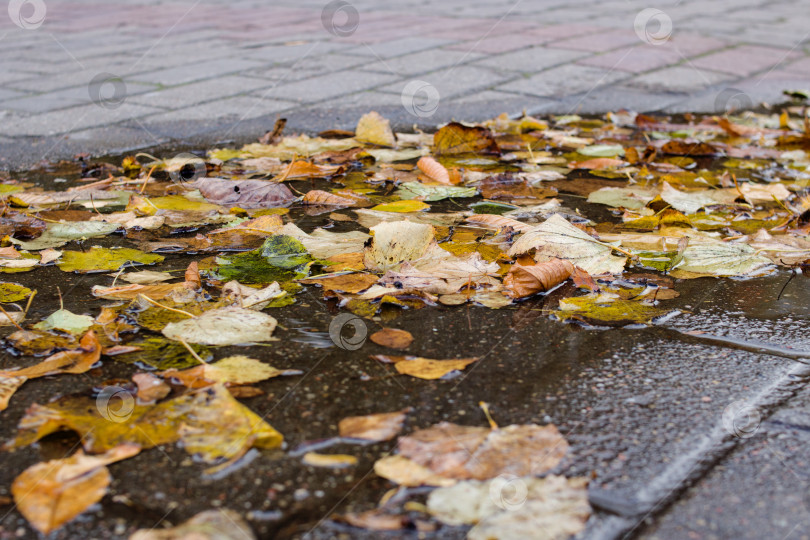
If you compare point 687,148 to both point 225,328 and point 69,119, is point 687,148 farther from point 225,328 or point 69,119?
point 69,119

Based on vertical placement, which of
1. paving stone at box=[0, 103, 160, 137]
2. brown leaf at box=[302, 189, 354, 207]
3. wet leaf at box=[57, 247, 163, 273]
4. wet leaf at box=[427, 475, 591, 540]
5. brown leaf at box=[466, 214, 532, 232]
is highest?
paving stone at box=[0, 103, 160, 137]

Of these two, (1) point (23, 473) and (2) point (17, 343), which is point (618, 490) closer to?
(1) point (23, 473)

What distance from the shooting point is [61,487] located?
0.86 meters

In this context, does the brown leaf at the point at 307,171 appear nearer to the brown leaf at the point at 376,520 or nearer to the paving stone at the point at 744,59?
the brown leaf at the point at 376,520

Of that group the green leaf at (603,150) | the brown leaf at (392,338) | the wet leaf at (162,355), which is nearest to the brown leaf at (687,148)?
the green leaf at (603,150)

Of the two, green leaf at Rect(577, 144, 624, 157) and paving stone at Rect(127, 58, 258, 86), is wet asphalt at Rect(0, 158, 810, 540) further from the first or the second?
paving stone at Rect(127, 58, 258, 86)

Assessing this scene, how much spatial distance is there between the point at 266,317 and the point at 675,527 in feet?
2.41

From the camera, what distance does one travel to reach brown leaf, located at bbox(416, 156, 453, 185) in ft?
6.99

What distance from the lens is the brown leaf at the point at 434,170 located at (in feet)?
6.99

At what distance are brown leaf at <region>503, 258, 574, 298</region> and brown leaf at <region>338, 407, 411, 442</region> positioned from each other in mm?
446

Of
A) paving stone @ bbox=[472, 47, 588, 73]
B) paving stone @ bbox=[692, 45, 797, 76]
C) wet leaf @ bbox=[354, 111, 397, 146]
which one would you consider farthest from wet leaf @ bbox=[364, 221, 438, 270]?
paving stone @ bbox=[692, 45, 797, 76]

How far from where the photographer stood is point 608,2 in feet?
21.9

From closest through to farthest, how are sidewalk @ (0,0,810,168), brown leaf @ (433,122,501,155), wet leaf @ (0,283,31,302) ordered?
1. wet leaf @ (0,283,31,302)
2. brown leaf @ (433,122,501,155)
3. sidewalk @ (0,0,810,168)

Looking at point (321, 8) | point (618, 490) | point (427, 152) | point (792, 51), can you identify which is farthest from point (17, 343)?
point (321, 8)
